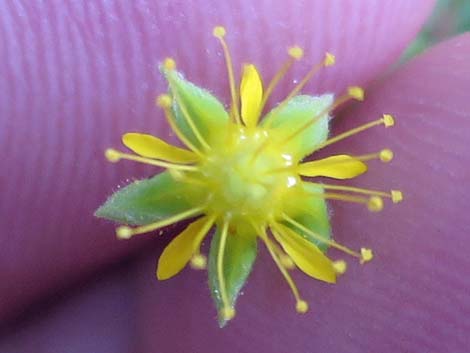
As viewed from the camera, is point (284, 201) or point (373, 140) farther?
point (373, 140)

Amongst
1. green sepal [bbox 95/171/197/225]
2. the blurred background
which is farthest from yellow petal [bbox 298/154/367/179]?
the blurred background

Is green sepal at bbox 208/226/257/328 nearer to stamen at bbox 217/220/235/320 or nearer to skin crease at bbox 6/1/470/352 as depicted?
stamen at bbox 217/220/235/320

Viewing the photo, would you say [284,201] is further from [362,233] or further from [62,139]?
[62,139]

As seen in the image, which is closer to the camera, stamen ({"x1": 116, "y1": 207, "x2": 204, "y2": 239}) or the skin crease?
stamen ({"x1": 116, "y1": 207, "x2": 204, "y2": 239})

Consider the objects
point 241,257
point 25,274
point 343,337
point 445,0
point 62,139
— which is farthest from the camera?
point 445,0

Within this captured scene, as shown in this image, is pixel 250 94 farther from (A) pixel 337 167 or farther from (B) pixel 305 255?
(B) pixel 305 255

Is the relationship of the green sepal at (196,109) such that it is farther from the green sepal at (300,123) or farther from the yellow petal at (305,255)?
the yellow petal at (305,255)

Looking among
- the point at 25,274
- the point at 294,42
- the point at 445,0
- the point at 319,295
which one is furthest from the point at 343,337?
the point at 445,0
